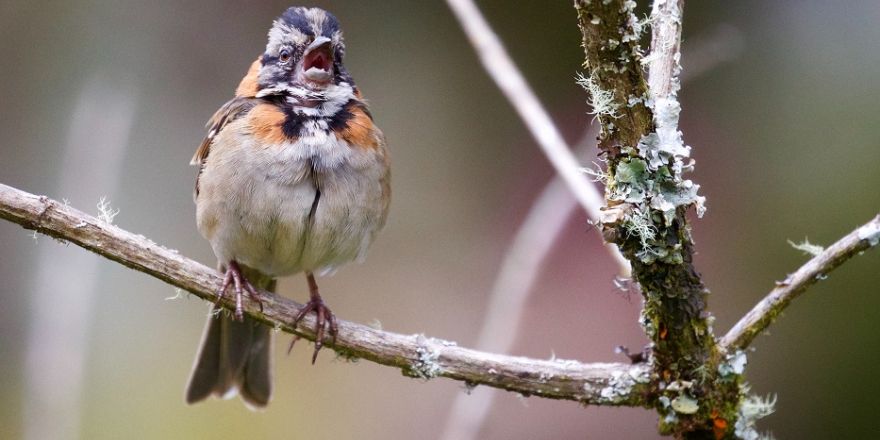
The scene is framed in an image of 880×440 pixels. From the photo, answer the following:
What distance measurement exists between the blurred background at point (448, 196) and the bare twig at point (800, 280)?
7.67 feet

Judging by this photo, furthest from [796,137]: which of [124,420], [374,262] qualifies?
[124,420]

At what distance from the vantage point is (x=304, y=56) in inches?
142

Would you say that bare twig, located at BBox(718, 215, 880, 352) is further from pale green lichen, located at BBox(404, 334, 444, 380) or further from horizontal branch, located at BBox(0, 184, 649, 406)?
pale green lichen, located at BBox(404, 334, 444, 380)

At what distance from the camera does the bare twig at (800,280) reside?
2.29m

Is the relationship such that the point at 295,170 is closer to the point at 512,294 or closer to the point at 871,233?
the point at 512,294

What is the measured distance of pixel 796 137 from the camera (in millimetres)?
5125

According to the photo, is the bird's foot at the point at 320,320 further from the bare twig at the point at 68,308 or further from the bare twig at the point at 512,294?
the bare twig at the point at 68,308

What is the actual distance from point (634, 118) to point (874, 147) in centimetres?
311

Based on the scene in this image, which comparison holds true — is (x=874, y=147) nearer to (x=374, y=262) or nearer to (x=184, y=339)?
(x=374, y=262)

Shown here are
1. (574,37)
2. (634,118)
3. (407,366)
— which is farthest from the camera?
(574,37)

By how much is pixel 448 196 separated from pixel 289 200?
2.57 metres

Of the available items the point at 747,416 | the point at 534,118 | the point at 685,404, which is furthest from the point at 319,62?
the point at 747,416

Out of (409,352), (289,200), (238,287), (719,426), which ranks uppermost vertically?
(289,200)

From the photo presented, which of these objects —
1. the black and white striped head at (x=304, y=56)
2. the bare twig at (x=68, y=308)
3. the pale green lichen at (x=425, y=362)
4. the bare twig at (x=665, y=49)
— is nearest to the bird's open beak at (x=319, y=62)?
the black and white striped head at (x=304, y=56)
